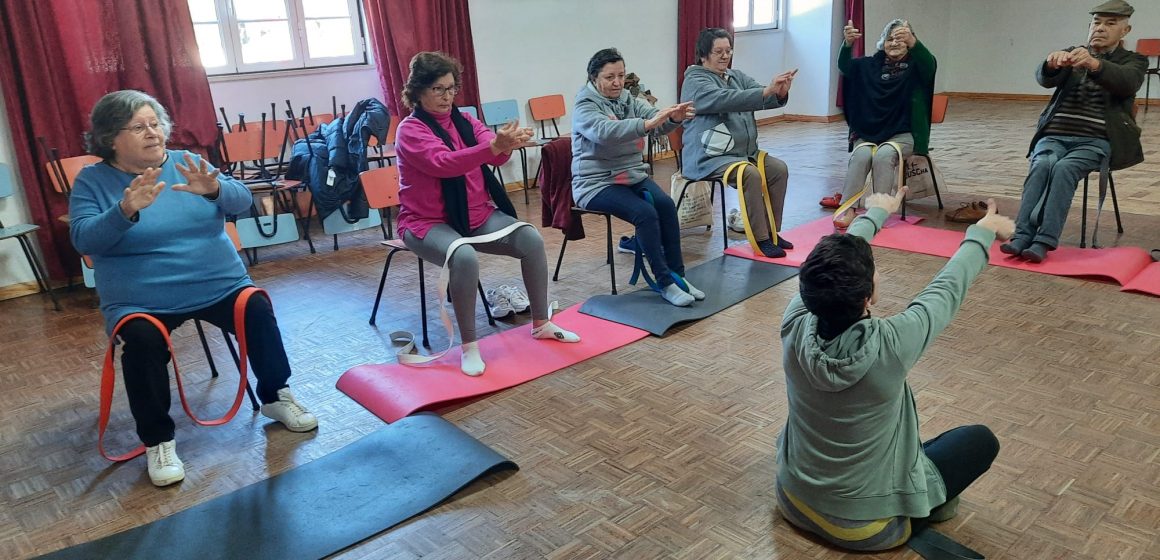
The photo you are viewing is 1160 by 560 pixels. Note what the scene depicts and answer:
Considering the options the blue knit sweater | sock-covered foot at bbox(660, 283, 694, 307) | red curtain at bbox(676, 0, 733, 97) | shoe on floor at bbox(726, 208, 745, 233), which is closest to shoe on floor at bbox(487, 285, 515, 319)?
sock-covered foot at bbox(660, 283, 694, 307)

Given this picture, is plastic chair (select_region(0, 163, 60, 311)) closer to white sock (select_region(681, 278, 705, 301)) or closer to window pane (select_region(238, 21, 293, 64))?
window pane (select_region(238, 21, 293, 64))

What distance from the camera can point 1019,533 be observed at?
1924 mm

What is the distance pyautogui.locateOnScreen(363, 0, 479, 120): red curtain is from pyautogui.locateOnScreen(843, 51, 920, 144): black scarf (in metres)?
→ 2.66

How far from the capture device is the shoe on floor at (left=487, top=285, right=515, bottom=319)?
11.7 ft

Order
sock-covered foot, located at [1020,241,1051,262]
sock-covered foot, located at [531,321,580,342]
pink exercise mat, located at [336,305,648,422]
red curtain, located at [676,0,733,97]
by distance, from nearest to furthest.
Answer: pink exercise mat, located at [336,305,648,422], sock-covered foot, located at [531,321,580,342], sock-covered foot, located at [1020,241,1051,262], red curtain, located at [676,0,733,97]

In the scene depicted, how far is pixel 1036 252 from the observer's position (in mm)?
3826

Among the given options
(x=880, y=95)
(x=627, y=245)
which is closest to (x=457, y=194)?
(x=627, y=245)

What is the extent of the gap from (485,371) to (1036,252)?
2.71 meters

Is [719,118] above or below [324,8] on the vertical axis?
below

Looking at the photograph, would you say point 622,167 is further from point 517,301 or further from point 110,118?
point 110,118

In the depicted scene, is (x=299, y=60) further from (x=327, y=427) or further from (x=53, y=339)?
(x=327, y=427)

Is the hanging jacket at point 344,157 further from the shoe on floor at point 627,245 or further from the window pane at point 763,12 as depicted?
the window pane at point 763,12

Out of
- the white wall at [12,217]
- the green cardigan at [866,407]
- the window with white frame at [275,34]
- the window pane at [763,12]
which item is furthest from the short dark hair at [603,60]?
the window pane at [763,12]

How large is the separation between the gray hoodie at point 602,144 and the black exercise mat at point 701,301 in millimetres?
497
